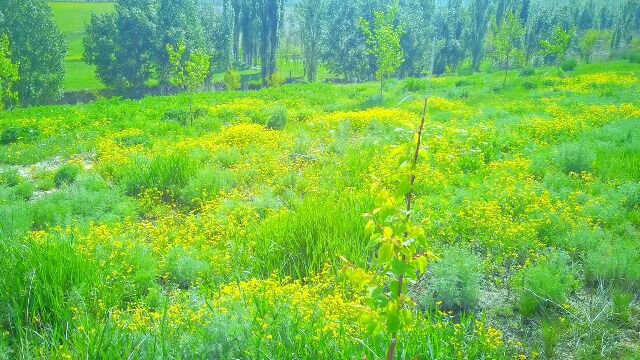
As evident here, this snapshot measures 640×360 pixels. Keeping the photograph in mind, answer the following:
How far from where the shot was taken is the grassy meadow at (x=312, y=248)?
3.69 metres

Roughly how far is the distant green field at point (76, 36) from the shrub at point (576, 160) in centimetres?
5365

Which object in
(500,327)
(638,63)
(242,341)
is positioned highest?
(638,63)

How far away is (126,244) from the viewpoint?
5949mm

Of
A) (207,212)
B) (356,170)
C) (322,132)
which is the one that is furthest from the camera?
(322,132)

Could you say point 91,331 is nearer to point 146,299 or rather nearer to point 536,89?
point 146,299

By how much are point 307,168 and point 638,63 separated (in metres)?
35.4

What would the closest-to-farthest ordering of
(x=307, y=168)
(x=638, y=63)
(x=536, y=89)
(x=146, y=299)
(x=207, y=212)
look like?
(x=146, y=299), (x=207, y=212), (x=307, y=168), (x=536, y=89), (x=638, y=63)

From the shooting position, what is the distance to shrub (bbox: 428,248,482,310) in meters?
4.75

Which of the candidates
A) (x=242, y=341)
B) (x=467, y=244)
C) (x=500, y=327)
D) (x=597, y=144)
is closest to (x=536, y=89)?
(x=597, y=144)

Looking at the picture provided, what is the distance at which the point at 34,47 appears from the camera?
4069cm

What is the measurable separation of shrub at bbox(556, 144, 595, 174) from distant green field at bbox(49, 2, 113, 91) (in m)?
53.6

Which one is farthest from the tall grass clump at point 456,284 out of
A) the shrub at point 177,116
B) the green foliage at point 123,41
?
the green foliage at point 123,41

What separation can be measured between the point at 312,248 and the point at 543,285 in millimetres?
2657

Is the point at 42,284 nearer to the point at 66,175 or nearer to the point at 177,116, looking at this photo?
the point at 66,175
